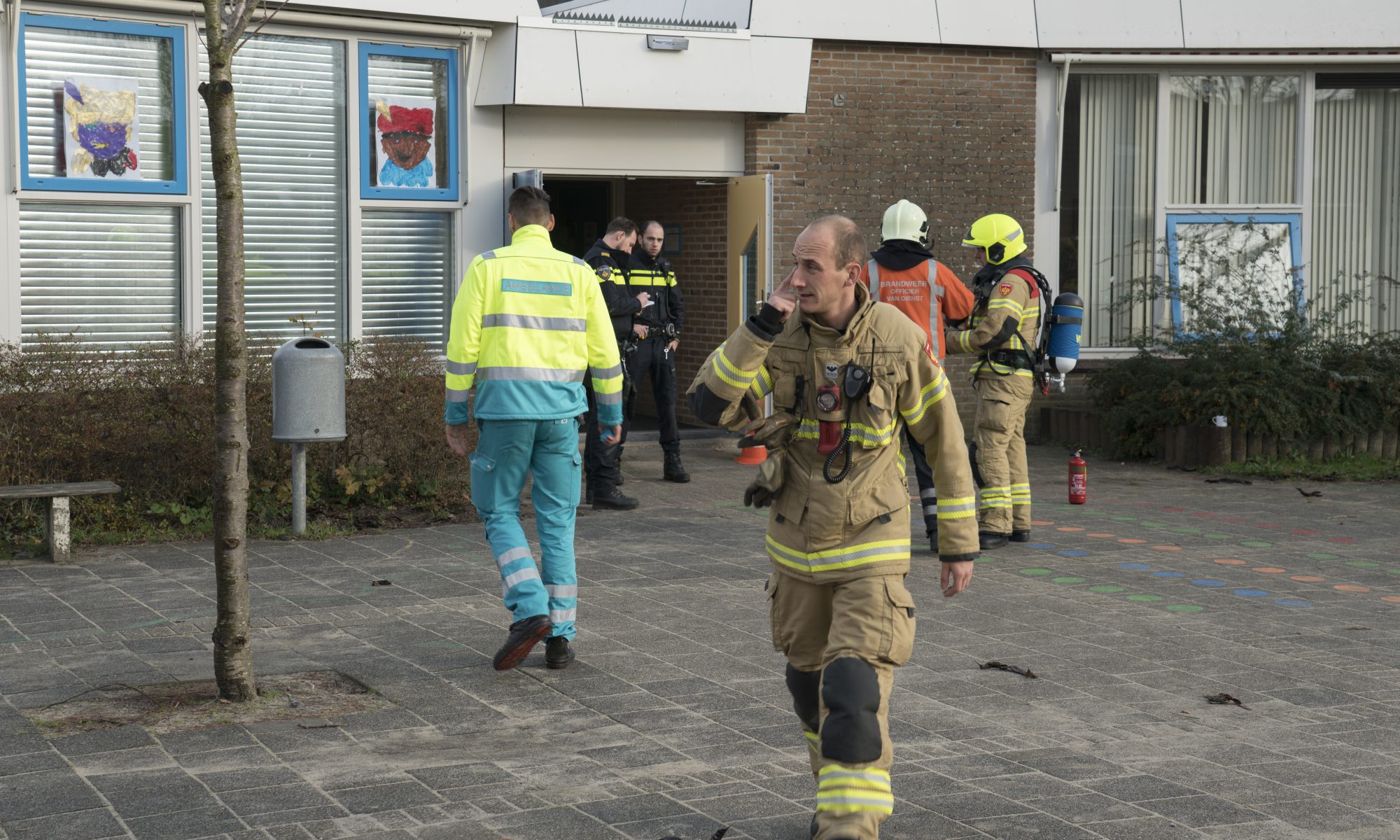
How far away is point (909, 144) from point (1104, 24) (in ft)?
7.41

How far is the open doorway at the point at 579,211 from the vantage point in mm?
17000

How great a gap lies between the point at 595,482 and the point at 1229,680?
5.51 m

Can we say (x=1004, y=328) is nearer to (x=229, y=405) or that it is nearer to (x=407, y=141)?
(x=229, y=405)

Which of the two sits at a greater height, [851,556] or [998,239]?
[998,239]

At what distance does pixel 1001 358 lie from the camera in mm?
9727

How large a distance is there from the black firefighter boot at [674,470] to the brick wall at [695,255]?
6.67 feet

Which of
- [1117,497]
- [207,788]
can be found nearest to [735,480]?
[1117,497]

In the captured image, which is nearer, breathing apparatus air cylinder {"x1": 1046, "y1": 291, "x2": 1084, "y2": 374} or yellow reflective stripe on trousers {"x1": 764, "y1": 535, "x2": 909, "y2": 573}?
yellow reflective stripe on trousers {"x1": 764, "y1": 535, "x2": 909, "y2": 573}

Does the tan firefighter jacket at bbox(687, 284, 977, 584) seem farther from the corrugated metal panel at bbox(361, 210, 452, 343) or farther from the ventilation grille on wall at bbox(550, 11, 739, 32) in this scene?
the ventilation grille on wall at bbox(550, 11, 739, 32)

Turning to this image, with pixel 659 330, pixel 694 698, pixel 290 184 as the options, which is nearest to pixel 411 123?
pixel 290 184

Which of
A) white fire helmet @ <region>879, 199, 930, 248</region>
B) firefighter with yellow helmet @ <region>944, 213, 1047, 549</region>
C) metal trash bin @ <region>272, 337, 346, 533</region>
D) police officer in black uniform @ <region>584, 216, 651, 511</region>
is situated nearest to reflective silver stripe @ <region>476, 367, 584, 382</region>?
white fire helmet @ <region>879, 199, 930, 248</region>

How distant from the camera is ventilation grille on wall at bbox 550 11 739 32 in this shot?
13.3 m

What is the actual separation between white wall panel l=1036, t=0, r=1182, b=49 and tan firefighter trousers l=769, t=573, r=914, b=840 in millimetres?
11473

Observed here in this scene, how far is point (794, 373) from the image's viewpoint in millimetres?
4680
